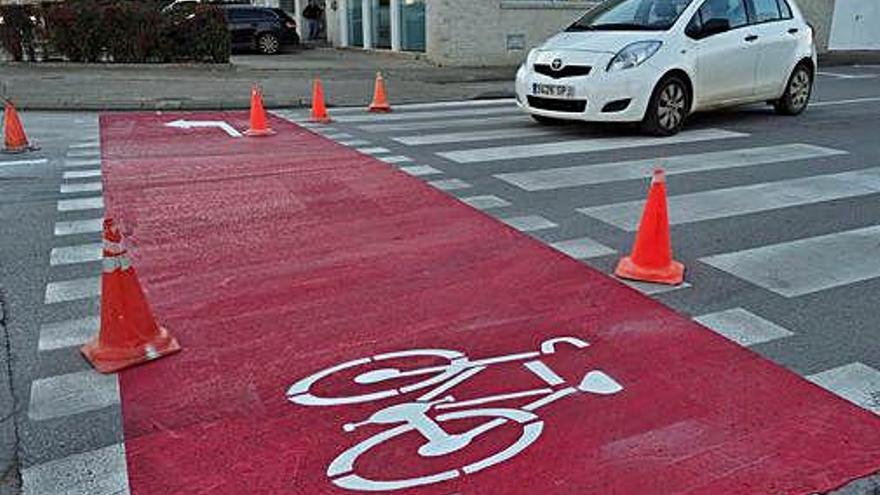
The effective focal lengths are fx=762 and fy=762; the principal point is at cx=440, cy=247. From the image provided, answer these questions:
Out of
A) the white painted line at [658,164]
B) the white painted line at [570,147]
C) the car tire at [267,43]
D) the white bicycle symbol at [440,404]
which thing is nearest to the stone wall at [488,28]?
the car tire at [267,43]

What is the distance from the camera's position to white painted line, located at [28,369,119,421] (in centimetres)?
327

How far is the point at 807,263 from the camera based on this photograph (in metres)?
5.16

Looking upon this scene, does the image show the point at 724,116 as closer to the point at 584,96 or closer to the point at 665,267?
the point at 584,96

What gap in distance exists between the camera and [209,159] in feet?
27.0

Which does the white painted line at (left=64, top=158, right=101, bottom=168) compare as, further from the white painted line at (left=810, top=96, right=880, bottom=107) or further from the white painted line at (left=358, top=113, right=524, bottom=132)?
the white painted line at (left=810, top=96, right=880, bottom=107)

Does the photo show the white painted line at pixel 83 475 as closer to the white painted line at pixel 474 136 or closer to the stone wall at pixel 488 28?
the white painted line at pixel 474 136

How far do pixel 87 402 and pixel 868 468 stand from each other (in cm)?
321

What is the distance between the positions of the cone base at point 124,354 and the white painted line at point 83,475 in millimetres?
676

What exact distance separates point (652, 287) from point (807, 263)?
1.26 meters

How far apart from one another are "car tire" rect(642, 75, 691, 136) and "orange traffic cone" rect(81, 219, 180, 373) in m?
7.07

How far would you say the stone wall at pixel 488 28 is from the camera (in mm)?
19391

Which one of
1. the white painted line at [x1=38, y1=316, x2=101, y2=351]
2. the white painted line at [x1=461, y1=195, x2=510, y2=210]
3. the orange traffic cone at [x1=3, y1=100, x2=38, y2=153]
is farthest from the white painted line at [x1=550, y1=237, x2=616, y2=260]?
the orange traffic cone at [x1=3, y1=100, x2=38, y2=153]

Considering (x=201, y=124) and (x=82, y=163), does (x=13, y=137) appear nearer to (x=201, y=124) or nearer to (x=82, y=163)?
(x=82, y=163)

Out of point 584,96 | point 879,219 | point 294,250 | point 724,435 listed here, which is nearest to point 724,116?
point 584,96
